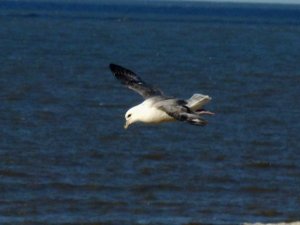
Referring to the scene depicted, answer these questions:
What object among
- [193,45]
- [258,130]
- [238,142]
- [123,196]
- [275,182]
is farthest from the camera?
[193,45]

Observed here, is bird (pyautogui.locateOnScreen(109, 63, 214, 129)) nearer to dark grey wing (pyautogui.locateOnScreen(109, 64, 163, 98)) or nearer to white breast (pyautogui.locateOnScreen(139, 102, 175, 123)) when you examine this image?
white breast (pyautogui.locateOnScreen(139, 102, 175, 123))

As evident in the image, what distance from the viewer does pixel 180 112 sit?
34.6 feet

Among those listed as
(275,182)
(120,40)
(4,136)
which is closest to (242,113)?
(4,136)

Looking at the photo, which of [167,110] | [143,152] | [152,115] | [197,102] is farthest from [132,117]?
[143,152]

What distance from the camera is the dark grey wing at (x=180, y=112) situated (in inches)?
401

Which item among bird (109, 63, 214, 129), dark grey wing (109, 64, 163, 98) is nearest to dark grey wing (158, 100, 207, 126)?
bird (109, 63, 214, 129)

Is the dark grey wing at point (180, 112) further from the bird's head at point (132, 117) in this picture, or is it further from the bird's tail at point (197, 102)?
the bird's head at point (132, 117)

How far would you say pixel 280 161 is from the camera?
20.2 metres

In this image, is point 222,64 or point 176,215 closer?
point 176,215

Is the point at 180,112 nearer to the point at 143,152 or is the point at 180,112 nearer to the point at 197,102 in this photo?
the point at 197,102

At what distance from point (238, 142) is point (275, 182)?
4009 mm

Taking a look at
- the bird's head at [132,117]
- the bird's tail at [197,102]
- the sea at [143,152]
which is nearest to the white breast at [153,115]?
the bird's head at [132,117]

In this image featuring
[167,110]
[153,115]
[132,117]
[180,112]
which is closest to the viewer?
[180,112]

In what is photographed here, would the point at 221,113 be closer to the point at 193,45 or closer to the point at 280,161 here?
the point at 280,161
